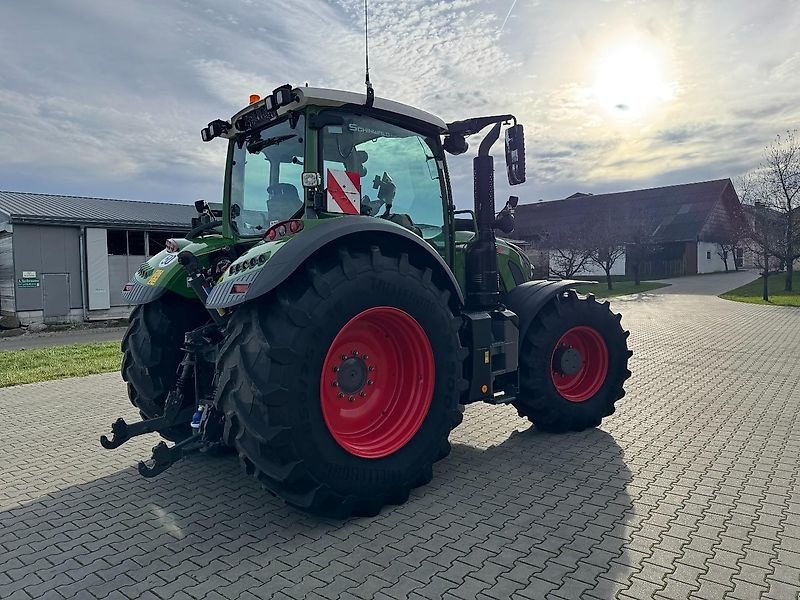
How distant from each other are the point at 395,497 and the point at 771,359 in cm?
815

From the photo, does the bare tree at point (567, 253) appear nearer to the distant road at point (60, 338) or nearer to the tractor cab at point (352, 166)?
the distant road at point (60, 338)

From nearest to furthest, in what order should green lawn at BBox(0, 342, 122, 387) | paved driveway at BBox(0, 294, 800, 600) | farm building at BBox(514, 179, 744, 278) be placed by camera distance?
paved driveway at BBox(0, 294, 800, 600), green lawn at BBox(0, 342, 122, 387), farm building at BBox(514, 179, 744, 278)

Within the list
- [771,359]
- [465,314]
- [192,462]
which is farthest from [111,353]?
[771,359]

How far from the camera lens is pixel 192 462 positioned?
4.85 metres

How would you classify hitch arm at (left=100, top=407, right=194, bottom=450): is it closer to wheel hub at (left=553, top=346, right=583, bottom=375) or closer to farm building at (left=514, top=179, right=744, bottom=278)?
wheel hub at (left=553, top=346, right=583, bottom=375)

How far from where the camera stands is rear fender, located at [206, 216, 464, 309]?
316 cm

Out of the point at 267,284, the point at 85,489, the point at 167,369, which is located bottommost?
the point at 85,489

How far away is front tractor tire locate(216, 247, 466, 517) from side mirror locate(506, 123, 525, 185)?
54.2 inches

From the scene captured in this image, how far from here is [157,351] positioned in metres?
4.48

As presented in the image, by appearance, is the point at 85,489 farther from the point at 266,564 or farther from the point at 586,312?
the point at 586,312

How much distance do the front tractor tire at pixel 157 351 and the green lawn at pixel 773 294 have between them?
74.4ft

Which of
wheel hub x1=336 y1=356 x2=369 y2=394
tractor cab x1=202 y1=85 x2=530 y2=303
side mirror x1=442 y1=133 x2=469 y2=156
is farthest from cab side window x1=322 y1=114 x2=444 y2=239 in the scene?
wheel hub x1=336 y1=356 x2=369 y2=394

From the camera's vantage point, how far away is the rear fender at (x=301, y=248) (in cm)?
316

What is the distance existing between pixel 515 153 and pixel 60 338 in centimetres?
1499
